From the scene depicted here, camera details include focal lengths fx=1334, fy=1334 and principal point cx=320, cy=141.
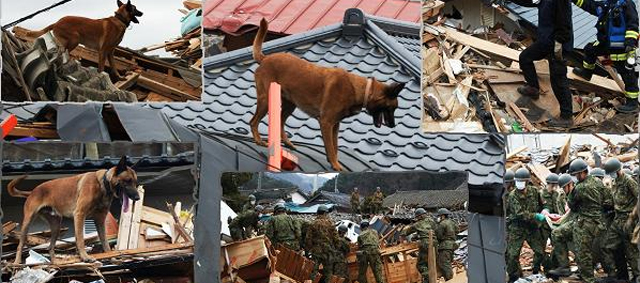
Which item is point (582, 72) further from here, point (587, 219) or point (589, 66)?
point (587, 219)

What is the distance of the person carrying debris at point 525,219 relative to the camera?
13.3 m

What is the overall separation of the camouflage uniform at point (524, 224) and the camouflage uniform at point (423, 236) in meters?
0.77

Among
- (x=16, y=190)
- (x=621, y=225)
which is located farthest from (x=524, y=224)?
(x=16, y=190)

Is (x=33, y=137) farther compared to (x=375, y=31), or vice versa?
(x=375, y=31)

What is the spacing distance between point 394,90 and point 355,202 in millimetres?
1271

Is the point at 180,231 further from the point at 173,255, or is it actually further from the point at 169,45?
the point at 169,45

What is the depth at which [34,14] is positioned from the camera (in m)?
13.4

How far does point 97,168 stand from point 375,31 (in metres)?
3.16

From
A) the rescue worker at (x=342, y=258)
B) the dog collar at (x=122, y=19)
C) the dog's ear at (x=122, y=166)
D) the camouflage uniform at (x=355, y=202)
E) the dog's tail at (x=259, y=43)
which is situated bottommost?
the rescue worker at (x=342, y=258)

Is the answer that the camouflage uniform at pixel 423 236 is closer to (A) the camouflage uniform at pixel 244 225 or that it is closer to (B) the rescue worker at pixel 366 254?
(B) the rescue worker at pixel 366 254

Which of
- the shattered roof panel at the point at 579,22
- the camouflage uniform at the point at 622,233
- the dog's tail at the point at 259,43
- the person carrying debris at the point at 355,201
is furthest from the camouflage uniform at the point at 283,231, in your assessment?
the shattered roof panel at the point at 579,22

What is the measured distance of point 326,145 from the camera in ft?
42.4

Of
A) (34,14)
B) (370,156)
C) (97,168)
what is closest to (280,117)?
(370,156)

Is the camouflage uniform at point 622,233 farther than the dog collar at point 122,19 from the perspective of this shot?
No
